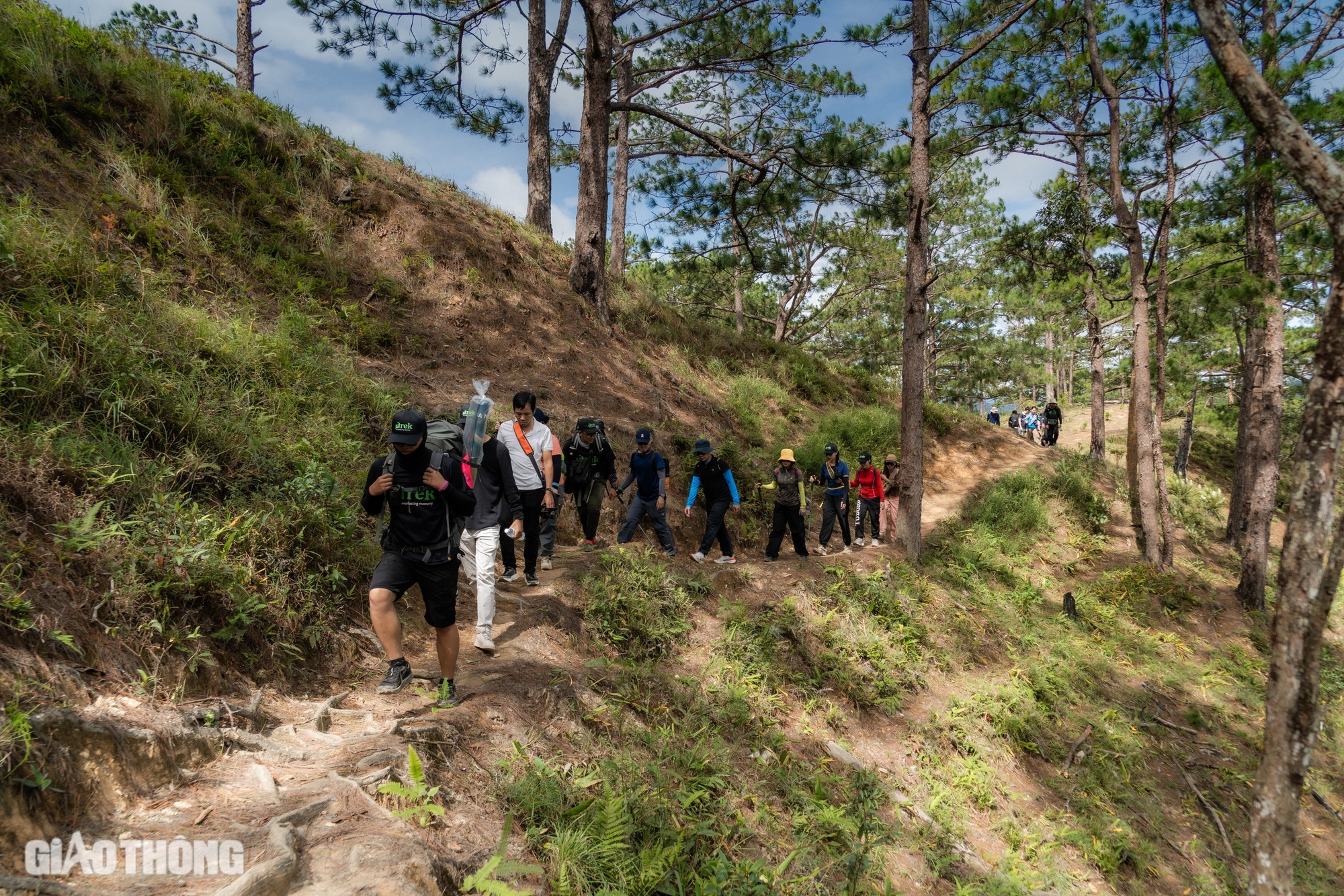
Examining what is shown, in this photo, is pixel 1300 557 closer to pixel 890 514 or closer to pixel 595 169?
pixel 890 514

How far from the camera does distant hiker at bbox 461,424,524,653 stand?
4.98 meters

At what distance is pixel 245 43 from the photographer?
12.3 metres

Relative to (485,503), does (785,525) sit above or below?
below

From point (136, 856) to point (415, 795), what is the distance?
1.08 meters

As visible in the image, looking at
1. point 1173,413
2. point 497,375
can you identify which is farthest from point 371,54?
point 1173,413

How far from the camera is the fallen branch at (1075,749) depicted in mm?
7164

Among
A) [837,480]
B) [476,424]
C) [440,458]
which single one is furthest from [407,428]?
[837,480]

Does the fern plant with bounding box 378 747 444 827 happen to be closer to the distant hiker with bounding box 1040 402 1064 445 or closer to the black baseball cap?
the black baseball cap

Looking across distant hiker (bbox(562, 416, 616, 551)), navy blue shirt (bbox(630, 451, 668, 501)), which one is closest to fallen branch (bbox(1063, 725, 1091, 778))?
navy blue shirt (bbox(630, 451, 668, 501))

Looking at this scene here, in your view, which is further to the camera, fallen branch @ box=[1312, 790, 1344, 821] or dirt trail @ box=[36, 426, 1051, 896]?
fallen branch @ box=[1312, 790, 1344, 821]

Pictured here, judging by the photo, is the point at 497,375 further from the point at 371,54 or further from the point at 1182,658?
the point at 1182,658

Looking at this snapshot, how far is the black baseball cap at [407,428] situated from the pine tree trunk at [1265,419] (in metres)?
14.3

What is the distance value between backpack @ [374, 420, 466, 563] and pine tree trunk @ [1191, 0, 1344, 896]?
17.4 ft

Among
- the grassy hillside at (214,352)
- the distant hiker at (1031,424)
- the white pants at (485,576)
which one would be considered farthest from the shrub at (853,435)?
the distant hiker at (1031,424)
